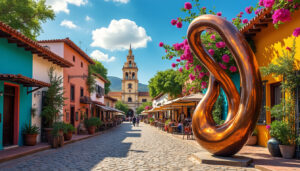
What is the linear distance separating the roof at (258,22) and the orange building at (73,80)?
1061 centimetres

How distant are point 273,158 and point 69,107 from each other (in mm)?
15227

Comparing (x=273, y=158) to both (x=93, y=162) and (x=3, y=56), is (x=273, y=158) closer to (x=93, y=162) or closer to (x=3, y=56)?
(x=93, y=162)

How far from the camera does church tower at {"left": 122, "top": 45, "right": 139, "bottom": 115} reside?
91.8m

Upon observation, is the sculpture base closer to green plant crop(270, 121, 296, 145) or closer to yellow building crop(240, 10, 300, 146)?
green plant crop(270, 121, 296, 145)

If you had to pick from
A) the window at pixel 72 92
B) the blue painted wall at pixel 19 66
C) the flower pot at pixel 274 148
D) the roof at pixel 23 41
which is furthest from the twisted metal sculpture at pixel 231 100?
the window at pixel 72 92

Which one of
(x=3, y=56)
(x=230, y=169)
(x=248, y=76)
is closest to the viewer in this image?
(x=230, y=169)

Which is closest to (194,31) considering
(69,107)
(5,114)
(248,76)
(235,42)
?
(235,42)

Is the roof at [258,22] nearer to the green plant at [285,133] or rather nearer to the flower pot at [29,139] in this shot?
the green plant at [285,133]

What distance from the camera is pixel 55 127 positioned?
11891mm

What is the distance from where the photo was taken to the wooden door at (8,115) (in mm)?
10758

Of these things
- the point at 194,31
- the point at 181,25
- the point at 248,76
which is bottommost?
the point at 248,76

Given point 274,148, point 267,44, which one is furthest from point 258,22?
point 274,148

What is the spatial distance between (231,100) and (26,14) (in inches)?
850

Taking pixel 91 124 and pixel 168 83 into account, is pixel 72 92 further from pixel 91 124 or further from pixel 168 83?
pixel 168 83
